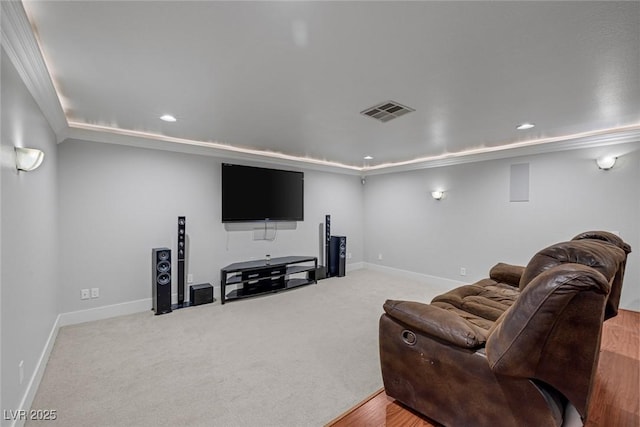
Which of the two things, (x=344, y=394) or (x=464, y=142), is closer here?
(x=344, y=394)

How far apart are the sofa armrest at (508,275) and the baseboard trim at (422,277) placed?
5.80 ft

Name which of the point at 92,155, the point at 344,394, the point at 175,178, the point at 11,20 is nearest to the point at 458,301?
the point at 344,394

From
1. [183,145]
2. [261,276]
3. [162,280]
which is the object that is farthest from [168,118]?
[261,276]

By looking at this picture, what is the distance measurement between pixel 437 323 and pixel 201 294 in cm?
358

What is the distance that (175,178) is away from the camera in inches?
170

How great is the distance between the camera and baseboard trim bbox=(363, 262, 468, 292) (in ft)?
17.2

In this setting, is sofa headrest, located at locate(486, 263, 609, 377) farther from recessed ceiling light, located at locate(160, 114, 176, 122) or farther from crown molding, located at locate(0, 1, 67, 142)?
recessed ceiling light, located at locate(160, 114, 176, 122)

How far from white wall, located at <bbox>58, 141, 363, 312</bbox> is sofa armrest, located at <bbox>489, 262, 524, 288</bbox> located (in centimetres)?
363

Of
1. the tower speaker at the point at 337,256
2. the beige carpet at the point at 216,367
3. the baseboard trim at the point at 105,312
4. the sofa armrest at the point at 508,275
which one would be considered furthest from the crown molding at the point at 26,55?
the tower speaker at the point at 337,256

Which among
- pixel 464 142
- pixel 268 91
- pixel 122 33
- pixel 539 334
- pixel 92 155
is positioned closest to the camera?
pixel 539 334

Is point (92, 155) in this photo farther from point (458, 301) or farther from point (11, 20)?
point (458, 301)

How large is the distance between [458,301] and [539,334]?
4.71 ft

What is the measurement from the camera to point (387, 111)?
295cm

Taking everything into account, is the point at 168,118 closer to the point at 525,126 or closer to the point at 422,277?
the point at 525,126
